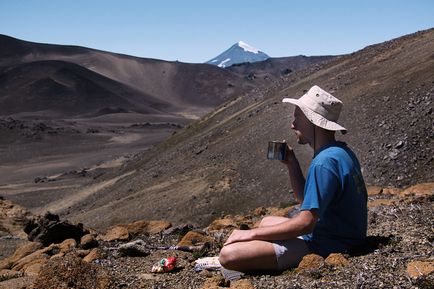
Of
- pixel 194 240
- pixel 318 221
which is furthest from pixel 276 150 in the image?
pixel 194 240

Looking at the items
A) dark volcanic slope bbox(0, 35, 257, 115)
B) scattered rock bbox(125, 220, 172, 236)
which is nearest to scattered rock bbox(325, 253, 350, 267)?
scattered rock bbox(125, 220, 172, 236)

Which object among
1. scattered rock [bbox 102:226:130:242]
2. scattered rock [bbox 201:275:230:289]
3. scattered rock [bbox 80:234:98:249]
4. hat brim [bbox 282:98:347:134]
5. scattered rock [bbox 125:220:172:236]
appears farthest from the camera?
scattered rock [bbox 125:220:172:236]

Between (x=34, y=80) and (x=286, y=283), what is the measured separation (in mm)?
98984

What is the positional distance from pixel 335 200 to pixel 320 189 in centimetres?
26

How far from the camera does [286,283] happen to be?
14.6ft

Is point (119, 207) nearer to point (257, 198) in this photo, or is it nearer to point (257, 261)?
point (257, 198)

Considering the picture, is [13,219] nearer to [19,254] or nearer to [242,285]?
[19,254]

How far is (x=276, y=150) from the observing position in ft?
17.0

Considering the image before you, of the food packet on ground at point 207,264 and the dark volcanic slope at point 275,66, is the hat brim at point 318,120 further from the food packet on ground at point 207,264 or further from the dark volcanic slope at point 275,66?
the dark volcanic slope at point 275,66

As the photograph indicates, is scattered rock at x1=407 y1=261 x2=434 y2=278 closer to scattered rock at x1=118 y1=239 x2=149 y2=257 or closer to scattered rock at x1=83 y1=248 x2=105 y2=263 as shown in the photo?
scattered rock at x1=118 y1=239 x2=149 y2=257

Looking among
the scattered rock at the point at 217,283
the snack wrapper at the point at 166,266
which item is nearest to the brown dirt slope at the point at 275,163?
the snack wrapper at the point at 166,266

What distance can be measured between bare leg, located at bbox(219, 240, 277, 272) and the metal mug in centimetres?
79

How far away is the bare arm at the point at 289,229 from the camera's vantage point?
14.4ft

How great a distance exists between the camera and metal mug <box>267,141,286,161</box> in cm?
516
